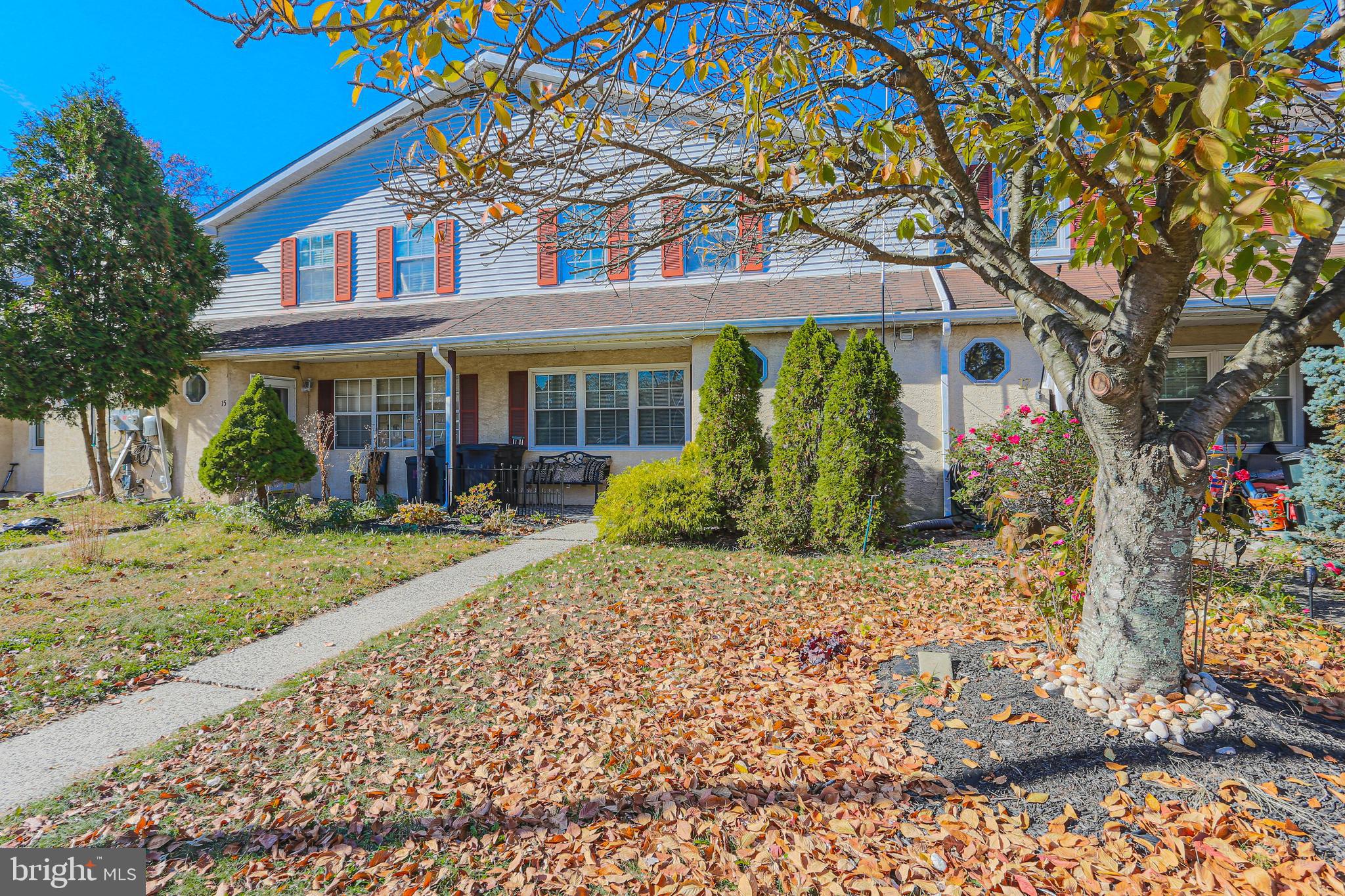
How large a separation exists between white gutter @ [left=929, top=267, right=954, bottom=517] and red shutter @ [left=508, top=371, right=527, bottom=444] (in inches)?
284

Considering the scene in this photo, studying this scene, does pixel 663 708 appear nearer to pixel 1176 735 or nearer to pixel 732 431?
pixel 1176 735

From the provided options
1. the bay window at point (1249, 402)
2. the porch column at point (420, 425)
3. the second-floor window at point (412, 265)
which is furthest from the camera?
the second-floor window at point (412, 265)

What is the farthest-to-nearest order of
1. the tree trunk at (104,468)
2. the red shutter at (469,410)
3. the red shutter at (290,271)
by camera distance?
the red shutter at (290,271) → the red shutter at (469,410) → the tree trunk at (104,468)

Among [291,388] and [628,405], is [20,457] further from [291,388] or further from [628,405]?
[628,405]

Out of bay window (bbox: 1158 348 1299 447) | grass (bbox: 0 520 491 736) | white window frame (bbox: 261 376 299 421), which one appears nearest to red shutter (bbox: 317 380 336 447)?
white window frame (bbox: 261 376 299 421)

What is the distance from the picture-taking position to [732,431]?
311 inches

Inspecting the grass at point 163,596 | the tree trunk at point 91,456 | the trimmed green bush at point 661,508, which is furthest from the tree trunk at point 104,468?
the trimmed green bush at point 661,508

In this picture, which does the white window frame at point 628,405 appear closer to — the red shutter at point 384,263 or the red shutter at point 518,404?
the red shutter at point 518,404

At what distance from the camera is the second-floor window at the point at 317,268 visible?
44.7 ft

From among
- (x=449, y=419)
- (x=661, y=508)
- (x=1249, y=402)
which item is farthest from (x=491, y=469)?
(x=1249, y=402)

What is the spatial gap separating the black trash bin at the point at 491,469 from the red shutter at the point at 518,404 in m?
0.57

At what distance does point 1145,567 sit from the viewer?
9.80 feet

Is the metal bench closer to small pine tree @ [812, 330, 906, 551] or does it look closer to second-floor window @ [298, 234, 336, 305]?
small pine tree @ [812, 330, 906, 551]

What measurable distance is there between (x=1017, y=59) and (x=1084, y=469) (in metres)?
4.16
